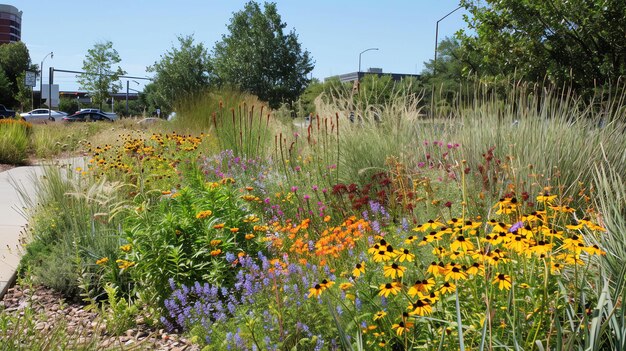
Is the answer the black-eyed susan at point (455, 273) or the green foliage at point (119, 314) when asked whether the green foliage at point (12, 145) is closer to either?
the green foliage at point (119, 314)

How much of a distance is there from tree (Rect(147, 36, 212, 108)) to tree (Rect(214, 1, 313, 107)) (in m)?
5.55

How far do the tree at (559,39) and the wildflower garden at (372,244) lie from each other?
5.16 m

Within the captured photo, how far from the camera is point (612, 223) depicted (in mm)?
4031

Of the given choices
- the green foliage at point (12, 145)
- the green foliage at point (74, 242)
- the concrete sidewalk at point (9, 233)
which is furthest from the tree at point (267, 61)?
the green foliage at point (74, 242)

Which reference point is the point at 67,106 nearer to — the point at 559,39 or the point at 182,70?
the point at 182,70

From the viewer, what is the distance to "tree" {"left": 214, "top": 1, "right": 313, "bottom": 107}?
40.7 meters

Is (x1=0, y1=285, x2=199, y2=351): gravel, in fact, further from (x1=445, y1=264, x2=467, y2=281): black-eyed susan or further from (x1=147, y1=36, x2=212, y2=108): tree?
(x1=147, y1=36, x2=212, y2=108): tree

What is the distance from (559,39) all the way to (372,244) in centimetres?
1002

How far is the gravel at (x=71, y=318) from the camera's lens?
13.5 feet

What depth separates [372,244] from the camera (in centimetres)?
432

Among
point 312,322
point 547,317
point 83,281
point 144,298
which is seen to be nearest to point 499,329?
point 547,317

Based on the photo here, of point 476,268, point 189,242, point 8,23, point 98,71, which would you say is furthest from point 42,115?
point 8,23

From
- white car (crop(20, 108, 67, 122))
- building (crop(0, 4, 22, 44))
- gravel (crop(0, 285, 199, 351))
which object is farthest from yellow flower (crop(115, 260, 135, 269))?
building (crop(0, 4, 22, 44))

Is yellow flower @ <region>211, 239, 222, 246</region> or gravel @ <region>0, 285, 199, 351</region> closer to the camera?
gravel @ <region>0, 285, 199, 351</region>
